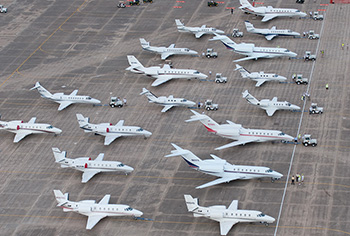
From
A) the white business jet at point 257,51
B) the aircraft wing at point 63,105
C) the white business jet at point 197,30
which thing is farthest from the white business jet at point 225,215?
the white business jet at point 197,30

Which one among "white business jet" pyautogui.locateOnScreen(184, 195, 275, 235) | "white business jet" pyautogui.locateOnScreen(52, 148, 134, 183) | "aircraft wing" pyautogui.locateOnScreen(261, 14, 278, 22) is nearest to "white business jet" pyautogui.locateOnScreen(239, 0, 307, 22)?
"aircraft wing" pyautogui.locateOnScreen(261, 14, 278, 22)

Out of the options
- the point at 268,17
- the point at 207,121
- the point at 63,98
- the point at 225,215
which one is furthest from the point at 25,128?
the point at 268,17

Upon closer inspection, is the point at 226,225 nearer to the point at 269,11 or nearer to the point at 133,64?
the point at 133,64

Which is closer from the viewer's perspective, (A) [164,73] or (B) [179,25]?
(A) [164,73]

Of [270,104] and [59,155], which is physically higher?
[59,155]

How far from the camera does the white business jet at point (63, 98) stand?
126938 mm

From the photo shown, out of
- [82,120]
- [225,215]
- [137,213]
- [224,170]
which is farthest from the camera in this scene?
[82,120]

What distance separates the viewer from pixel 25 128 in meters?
118

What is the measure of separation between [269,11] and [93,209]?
8752cm

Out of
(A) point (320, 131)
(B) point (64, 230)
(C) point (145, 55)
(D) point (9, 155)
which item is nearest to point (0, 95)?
(D) point (9, 155)

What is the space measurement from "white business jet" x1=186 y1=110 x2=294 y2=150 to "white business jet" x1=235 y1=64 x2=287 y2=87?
2194 cm

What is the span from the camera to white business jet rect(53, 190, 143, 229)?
93812mm

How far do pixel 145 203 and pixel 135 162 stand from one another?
12.0 m

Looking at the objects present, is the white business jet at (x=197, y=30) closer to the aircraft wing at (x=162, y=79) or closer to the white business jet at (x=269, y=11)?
the white business jet at (x=269, y=11)
